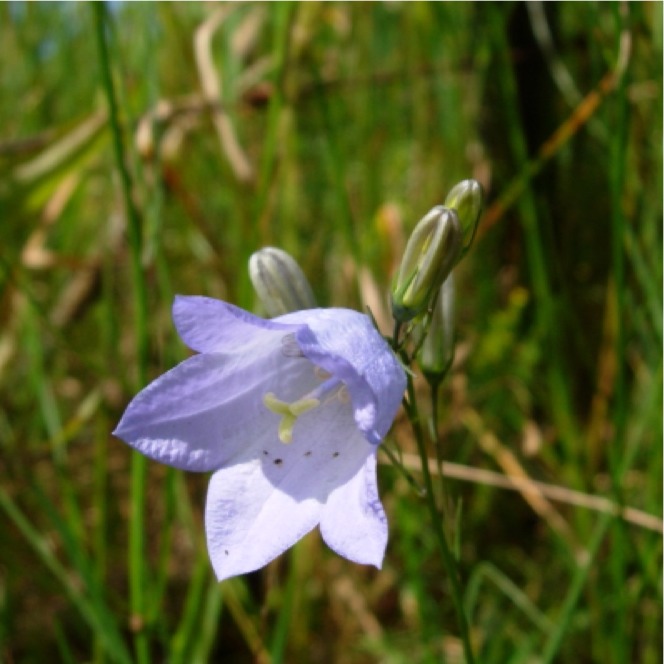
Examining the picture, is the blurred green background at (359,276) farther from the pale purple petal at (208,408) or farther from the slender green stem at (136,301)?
the pale purple petal at (208,408)

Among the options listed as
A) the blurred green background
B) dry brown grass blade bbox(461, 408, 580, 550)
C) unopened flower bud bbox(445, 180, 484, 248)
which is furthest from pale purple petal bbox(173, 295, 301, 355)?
dry brown grass blade bbox(461, 408, 580, 550)

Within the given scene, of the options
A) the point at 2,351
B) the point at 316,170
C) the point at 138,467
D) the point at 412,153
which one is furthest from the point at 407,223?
the point at 138,467

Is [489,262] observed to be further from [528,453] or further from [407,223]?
[528,453]

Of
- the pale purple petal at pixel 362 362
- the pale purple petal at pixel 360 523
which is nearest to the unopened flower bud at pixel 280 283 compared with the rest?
the pale purple petal at pixel 362 362

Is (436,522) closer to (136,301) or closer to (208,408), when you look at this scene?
(208,408)

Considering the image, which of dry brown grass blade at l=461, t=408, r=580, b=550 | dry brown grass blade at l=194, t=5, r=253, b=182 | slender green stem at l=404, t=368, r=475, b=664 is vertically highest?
dry brown grass blade at l=194, t=5, r=253, b=182

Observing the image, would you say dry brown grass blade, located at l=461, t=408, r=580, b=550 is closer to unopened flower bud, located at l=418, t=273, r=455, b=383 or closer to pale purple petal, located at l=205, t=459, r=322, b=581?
unopened flower bud, located at l=418, t=273, r=455, b=383

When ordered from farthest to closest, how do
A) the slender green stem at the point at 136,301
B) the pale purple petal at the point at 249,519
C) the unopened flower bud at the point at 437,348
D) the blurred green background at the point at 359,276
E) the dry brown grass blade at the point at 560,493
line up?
the blurred green background at the point at 359,276 → the dry brown grass blade at the point at 560,493 → the slender green stem at the point at 136,301 → the unopened flower bud at the point at 437,348 → the pale purple petal at the point at 249,519
